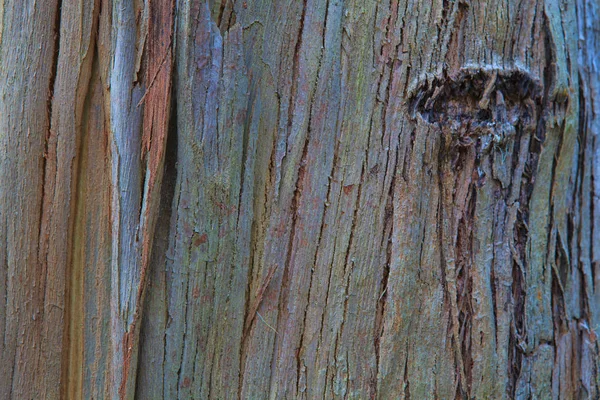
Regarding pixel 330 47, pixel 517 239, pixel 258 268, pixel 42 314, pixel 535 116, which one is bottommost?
pixel 42 314

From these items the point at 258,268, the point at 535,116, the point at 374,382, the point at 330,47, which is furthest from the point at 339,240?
the point at 535,116

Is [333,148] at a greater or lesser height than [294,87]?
lesser

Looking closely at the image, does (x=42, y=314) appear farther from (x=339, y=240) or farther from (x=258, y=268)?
(x=339, y=240)

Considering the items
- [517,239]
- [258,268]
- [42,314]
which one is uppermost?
[517,239]

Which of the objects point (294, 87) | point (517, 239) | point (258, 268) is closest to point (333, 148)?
point (294, 87)

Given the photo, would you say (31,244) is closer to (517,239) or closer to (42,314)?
(42,314)

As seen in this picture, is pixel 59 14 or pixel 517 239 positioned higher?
pixel 59 14
